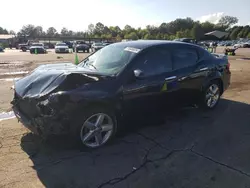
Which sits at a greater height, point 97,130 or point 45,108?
point 45,108

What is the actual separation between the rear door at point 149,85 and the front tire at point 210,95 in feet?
4.41

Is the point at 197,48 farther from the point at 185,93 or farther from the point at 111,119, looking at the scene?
the point at 111,119

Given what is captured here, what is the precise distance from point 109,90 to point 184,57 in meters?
2.07

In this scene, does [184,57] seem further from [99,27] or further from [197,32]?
[99,27]

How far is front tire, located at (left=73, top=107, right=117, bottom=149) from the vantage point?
346cm

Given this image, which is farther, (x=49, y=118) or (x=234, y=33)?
(x=234, y=33)

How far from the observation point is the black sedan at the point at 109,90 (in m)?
3.33

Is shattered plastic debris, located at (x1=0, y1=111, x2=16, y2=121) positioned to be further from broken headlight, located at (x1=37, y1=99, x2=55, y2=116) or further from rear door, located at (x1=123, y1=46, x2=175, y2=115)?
rear door, located at (x1=123, y1=46, x2=175, y2=115)

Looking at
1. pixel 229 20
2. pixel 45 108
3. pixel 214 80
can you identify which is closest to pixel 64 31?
pixel 229 20

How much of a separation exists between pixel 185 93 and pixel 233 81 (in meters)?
5.79

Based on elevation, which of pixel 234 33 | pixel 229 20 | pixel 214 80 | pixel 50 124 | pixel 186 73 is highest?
pixel 229 20

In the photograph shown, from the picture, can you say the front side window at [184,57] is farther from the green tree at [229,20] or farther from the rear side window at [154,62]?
the green tree at [229,20]

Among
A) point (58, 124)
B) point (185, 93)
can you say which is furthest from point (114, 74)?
point (185, 93)

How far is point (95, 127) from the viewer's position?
12.0 feet
